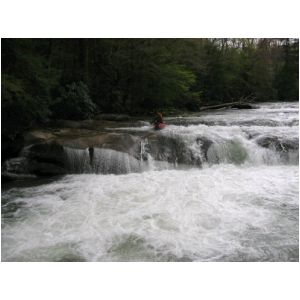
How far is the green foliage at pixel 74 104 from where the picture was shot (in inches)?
287

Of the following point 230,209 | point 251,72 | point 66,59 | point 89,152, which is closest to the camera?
point 230,209

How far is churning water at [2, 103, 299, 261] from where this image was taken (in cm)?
307

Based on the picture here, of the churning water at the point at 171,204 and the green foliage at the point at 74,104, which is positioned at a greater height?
the green foliage at the point at 74,104

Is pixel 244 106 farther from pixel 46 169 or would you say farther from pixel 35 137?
pixel 46 169

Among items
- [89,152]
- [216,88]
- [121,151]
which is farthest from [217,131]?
[216,88]

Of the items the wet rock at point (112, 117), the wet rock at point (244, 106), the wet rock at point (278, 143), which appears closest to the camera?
the wet rock at point (278, 143)

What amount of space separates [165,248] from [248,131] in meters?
3.75

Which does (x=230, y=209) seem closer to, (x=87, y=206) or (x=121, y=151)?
(x=87, y=206)

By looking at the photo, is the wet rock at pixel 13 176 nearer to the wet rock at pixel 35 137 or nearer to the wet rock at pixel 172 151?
the wet rock at pixel 35 137

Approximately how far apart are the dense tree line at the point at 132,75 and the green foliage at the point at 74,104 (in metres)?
0.02

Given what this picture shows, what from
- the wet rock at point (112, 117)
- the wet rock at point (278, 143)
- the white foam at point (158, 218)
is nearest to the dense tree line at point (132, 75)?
the wet rock at point (112, 117)

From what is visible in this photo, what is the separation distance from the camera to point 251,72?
38.2 feet
